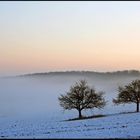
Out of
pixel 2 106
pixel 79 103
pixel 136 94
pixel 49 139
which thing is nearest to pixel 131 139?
pixel 49 139

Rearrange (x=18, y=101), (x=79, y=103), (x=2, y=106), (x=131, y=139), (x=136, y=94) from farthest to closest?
(x=18, y=101), (x=2, y=106), (x=136, y=94), (x=79, y=103), (x=131, y=139)

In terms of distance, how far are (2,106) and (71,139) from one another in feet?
356

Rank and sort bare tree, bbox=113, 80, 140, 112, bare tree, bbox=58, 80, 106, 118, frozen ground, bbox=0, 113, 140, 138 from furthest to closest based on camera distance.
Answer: bare tree, bbox=113, 80, 140, 112 < bare tree, bbox=58, 80, 106, 118 < frozen ground, bbox=0, 113, 140, 138

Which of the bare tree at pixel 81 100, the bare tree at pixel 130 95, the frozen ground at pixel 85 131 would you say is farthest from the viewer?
the bare tree at pixel 130 95

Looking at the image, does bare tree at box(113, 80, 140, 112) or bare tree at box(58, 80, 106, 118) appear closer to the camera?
bare tree at box(58, 80, 106, 118)

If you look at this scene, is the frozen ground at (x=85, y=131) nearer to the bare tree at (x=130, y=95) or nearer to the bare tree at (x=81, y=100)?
the bare tree at (x=81, y=100)

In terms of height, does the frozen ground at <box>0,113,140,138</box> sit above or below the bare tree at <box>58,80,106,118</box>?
below

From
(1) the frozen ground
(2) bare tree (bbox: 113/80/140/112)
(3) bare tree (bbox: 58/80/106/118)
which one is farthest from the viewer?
(2) bare tree (bbox: 113/80/140/112)

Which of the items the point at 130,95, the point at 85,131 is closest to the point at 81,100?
the point at 130,95

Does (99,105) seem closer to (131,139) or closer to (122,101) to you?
(122,101)

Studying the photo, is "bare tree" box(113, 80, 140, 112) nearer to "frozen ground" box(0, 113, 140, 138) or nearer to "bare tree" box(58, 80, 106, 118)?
"bare tree" box(58, 80, 106, 118)

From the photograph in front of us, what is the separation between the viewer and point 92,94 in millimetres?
66625

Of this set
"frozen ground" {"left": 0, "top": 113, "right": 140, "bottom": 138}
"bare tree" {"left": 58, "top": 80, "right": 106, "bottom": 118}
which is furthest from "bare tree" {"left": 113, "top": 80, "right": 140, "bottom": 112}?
"frozen ground" {"left": 0, "top": 113, "right": 140, "bottom": 138}

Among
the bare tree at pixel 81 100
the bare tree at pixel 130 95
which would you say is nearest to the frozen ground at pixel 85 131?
the bare tree at pixel 81 100
